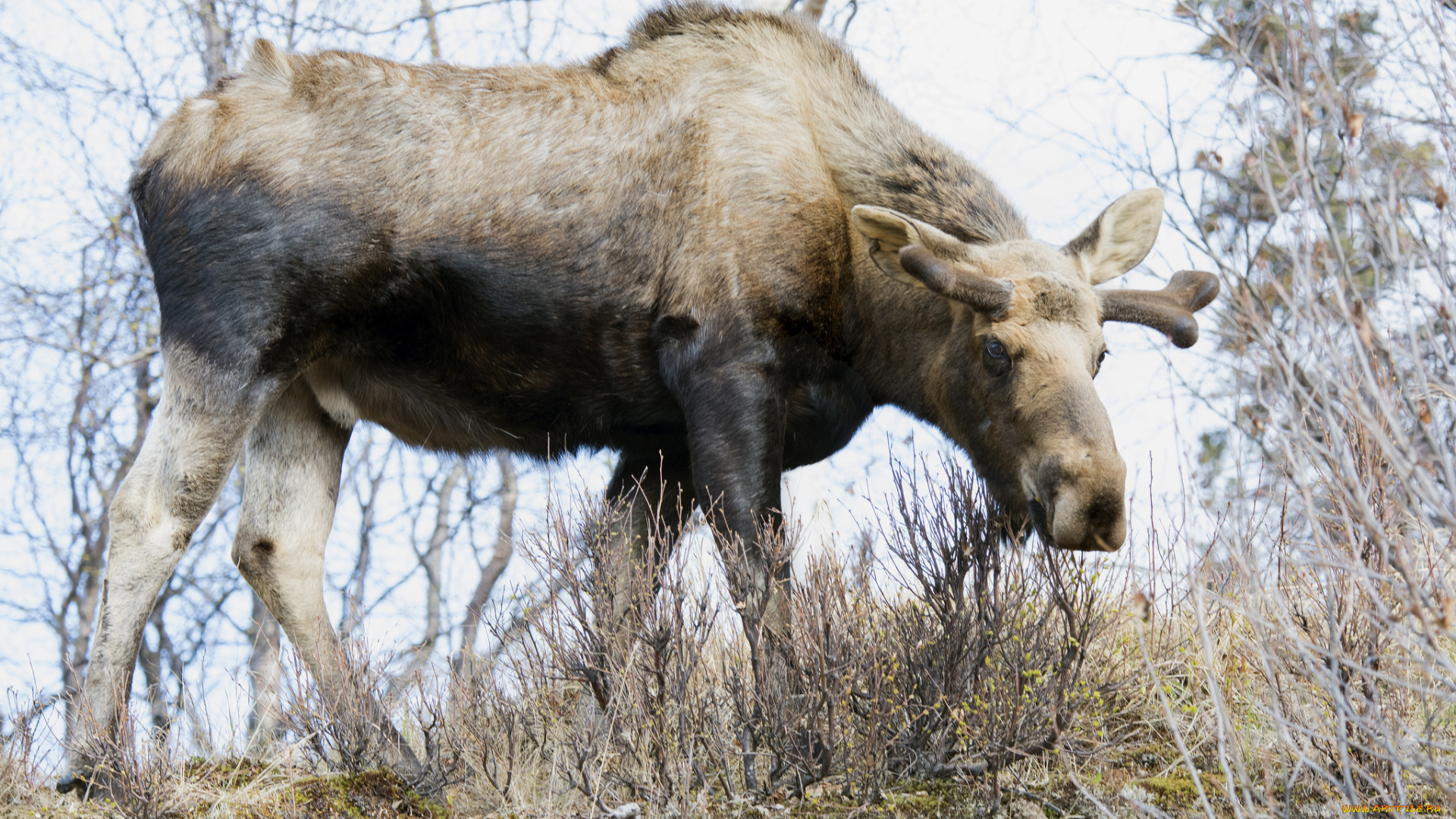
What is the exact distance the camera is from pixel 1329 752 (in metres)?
3.49

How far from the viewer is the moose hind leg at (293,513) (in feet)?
16.1

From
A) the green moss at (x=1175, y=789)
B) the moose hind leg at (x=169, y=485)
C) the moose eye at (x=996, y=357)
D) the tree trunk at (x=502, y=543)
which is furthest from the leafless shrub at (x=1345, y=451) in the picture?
the tree trunk at (x=502, y=543)

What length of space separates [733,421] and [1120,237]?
1.96 m

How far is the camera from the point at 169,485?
4.34 meters

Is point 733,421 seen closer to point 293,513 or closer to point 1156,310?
point 1156,310

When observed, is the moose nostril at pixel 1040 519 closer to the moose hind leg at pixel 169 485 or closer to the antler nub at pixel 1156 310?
the antler nub at pixel 1156 310

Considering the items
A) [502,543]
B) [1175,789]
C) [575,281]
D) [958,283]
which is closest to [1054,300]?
[958,283]

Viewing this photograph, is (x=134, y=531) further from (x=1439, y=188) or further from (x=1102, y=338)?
(x=1439, y=188)

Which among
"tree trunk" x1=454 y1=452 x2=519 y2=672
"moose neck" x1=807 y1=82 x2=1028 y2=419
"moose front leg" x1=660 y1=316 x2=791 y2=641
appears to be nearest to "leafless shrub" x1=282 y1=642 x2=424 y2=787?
"moose front leg" x1=660 y1=316 x2=791 y2=641

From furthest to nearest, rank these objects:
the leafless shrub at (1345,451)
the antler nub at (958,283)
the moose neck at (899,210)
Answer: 1. the moose neck at (899,210)
2. the antler nub at (958,283)
3. the leafless shrub at (1345,451)

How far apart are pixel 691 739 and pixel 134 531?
243 cm

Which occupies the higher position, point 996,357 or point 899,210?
point 899,210

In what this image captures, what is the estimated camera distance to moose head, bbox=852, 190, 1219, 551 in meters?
3.44

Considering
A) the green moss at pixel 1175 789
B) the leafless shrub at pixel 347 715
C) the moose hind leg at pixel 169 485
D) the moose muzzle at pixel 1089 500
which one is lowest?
the green moss at pixel 1175 789
